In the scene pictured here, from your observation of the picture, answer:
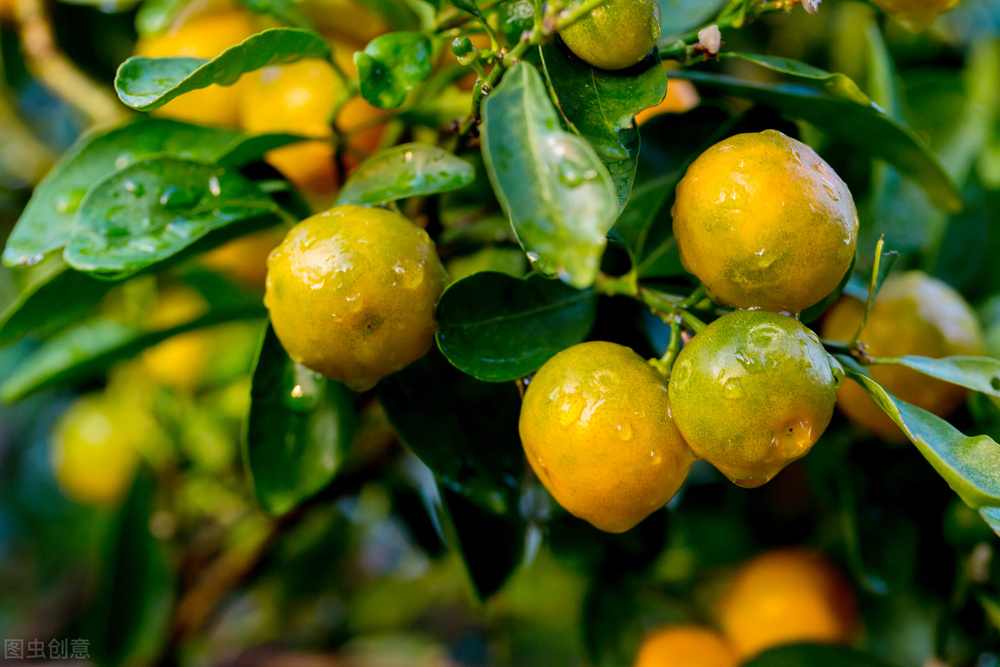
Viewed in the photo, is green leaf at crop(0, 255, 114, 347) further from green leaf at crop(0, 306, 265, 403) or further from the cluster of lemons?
the cluster of lemons

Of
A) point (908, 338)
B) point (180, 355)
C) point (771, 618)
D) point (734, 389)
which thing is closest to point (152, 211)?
point (734, 389)

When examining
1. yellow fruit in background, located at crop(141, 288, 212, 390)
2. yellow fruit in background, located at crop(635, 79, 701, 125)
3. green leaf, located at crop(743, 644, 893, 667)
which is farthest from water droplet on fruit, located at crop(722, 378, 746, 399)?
yellow fruit in background, located at crop(141, 288, 212, 390)

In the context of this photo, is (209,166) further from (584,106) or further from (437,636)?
(437,636)

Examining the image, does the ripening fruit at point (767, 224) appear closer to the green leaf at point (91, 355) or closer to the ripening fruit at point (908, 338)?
the ripening fruit at point (908, 338)

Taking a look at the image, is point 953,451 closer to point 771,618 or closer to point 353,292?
point 353,292

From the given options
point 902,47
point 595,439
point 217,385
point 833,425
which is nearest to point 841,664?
point 833,425

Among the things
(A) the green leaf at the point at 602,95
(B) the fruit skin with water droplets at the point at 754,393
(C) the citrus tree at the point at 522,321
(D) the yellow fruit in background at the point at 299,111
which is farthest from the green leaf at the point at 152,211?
(B) the fruit skin with water droplets at the point at 754,393
